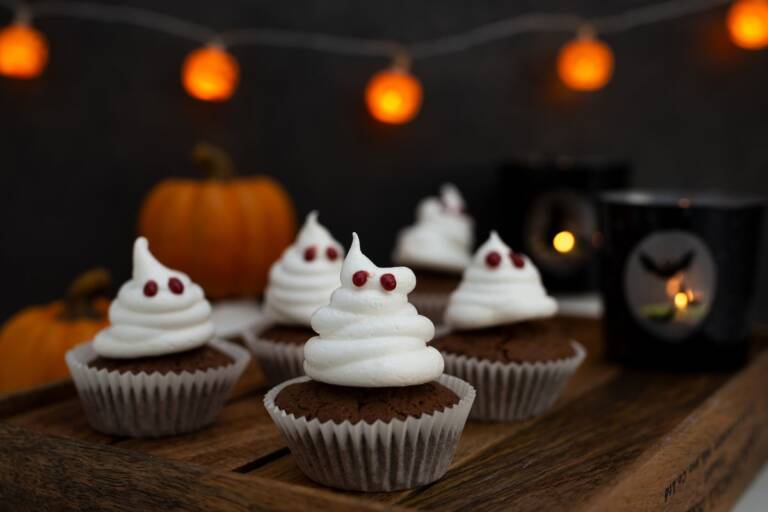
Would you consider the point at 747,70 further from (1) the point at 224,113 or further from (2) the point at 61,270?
(2) the point at 61,270

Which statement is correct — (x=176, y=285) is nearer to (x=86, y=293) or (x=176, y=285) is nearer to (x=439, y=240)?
(x=86, y=293)

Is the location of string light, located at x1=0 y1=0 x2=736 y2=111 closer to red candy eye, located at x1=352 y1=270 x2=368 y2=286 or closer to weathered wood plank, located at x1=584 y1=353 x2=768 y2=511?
weathered wood plank, located at x1=584 y1=353 x2=768 y2=511

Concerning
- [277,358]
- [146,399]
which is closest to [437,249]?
[277,358]

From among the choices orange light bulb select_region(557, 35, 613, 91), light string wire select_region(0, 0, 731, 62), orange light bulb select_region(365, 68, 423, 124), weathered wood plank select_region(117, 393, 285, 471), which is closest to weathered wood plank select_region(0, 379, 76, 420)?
weathered wood plank select_region(117, 393, 285, 471)

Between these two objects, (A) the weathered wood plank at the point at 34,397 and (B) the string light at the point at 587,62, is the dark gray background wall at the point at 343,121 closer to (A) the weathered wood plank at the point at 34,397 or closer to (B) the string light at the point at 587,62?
(B) the string light at the point at 587,62

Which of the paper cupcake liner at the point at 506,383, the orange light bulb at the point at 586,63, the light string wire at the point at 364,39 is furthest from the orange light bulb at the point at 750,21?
the paper cupcake liner at the point at 506,383

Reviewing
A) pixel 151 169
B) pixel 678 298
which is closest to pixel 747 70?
pixel 678 298
